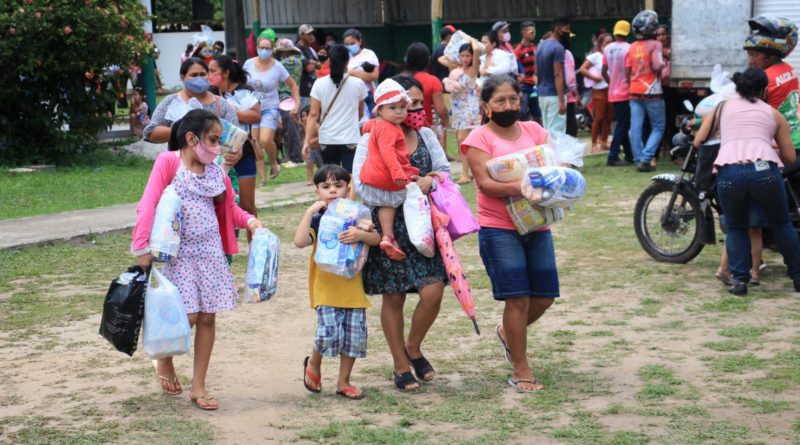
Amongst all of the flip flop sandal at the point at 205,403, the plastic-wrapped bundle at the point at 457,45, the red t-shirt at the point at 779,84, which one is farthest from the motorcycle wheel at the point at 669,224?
the plastic-wrapped bundle at the point at 457,45

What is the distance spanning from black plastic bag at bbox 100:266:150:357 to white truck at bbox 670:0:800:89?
10.4 metres

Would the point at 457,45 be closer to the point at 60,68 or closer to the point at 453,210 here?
the point at 60,68

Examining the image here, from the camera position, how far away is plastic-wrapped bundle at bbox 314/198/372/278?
588 centimetres

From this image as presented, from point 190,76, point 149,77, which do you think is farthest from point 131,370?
point 149,77

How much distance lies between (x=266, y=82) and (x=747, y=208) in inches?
285

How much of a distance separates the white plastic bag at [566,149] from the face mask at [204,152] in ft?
5.75

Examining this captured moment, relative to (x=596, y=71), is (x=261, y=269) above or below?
below

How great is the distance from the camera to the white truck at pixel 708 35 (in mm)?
14281

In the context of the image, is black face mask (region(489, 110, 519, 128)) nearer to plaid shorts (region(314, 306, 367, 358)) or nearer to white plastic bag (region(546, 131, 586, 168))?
white plastic bag (region(546, 131, 586, 168))

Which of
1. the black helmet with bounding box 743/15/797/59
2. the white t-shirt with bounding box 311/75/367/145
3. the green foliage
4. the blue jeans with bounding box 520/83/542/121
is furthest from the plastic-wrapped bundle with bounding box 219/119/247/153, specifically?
the green foliage

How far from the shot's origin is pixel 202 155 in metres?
5.88

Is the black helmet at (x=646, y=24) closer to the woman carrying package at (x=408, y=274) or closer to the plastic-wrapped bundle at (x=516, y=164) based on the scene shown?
the woman carrying package at (x=408, y=274)

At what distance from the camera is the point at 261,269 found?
5789 mm

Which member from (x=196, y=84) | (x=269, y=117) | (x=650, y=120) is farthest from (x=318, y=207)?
(x=650, y=120)
